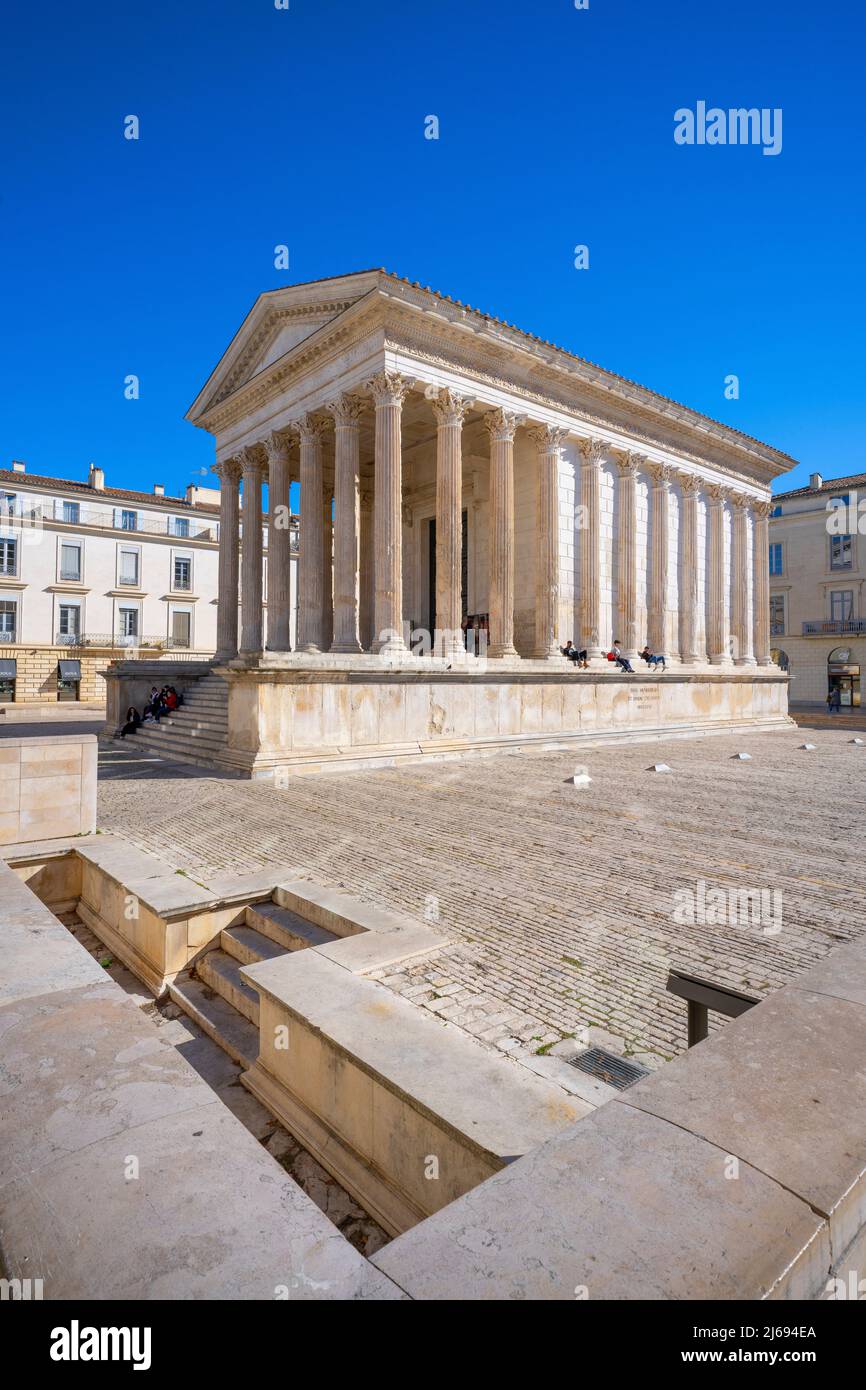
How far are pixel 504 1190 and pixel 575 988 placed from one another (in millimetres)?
2614

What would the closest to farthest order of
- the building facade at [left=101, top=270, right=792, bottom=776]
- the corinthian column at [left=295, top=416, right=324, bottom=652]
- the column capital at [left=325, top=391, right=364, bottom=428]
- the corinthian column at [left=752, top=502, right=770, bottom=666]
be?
the building facade at [left=101, top=270, right=792, bottom=776] < the column capital at [left=325, top=391, right=364, bottom=428] < the corinthian column at [left=295, top=416, right=324, bottom=652] < the corinthian column at [left=752, top=502, right=770, bottom=666]

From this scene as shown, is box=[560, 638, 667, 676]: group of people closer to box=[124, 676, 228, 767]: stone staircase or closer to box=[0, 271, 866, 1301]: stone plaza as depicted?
box=[0, 271, 866, 1301]: stone plaza

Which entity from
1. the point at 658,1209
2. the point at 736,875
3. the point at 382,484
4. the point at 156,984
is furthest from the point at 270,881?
the point at 382,484

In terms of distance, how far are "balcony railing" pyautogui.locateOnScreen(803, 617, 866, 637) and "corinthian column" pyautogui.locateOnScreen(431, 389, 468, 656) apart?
125ft

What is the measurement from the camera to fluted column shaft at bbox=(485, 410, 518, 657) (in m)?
20.8

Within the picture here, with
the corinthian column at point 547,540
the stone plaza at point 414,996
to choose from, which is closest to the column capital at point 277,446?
the stone plaza at point 414,996

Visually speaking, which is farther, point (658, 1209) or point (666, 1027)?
point (666, 1027)

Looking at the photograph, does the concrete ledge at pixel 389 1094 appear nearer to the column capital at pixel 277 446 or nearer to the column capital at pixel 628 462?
the column capital at pixel 277 446

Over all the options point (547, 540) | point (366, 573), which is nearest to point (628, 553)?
point (547, 540)

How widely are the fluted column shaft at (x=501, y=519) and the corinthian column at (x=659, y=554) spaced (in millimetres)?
8586

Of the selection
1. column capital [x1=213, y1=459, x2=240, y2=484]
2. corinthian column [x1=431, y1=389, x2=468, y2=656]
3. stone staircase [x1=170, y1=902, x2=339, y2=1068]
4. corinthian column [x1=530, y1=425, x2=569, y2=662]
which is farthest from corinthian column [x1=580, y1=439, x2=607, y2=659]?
stone staircase [x1=170, y1=902, x2=339, y2=1068]

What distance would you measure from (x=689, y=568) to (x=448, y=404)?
13971 mm
